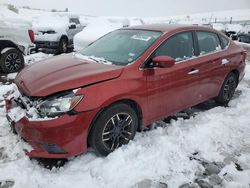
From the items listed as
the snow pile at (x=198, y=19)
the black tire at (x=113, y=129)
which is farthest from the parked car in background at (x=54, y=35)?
the snow pile at (x=198, y=19)

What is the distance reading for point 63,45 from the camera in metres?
12.3

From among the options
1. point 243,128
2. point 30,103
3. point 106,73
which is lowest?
point 243,128

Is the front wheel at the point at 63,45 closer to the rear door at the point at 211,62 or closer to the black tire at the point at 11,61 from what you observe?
the black tire at the point at 11,61

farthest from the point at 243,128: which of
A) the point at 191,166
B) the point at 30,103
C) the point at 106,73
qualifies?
the point at 30,103

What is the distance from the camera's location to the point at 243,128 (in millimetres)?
4781

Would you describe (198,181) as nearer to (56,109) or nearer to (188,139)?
(188,139)

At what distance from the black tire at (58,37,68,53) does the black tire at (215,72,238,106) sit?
8.09 m

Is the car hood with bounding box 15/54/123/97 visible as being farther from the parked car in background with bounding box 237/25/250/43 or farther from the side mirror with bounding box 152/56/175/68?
the parked car in background with bounding box 237/25/250/43

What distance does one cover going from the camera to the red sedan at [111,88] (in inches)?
130

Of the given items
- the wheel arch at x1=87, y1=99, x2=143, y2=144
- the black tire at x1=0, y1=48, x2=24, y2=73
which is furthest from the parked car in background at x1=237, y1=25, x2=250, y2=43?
the wheel arch at x1=87, y1=99, x2=143, y2=144

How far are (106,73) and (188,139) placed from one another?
1.67 metres

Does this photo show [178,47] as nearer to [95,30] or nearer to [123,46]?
[123,46]

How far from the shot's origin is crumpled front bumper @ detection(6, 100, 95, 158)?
10.6 ft

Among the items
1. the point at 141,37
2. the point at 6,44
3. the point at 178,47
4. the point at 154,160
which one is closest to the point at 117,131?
the point at 154,160
